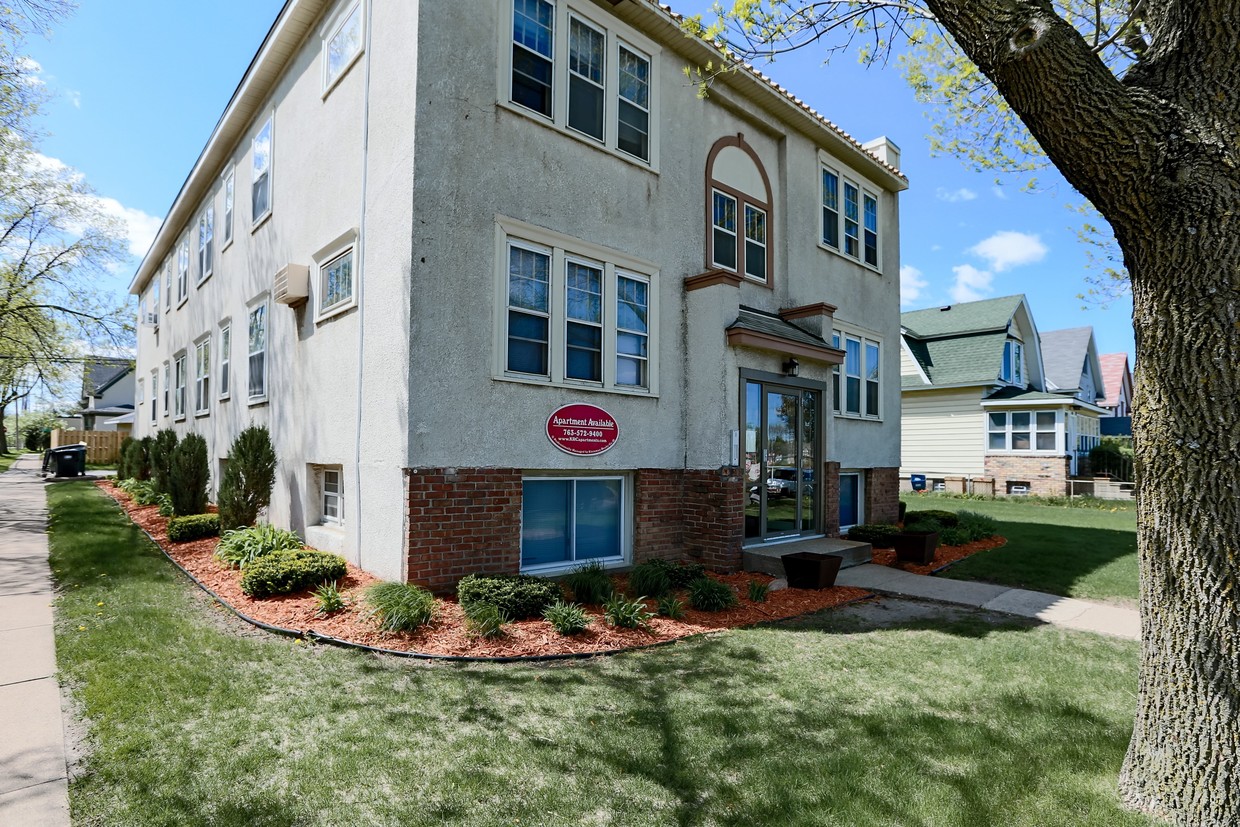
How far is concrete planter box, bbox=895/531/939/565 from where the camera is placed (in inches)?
419

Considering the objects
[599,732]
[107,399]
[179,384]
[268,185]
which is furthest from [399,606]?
[107,399]

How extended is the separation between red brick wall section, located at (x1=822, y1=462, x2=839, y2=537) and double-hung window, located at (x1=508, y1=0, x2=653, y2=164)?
6.22 metres

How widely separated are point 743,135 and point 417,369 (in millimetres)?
7528

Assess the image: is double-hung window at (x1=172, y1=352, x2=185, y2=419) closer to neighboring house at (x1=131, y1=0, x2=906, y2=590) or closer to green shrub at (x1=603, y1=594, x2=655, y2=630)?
neighboring house at (x1=131, y1=0, x2=906, y2=590)

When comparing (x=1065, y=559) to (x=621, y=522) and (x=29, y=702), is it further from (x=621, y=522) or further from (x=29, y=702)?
(x=29, y=702)

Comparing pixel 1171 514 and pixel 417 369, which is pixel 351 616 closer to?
pixel 417 369

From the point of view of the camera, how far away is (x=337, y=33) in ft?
31.6

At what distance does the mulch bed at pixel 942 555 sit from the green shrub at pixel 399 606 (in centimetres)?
756

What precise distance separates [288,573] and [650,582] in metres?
3.98

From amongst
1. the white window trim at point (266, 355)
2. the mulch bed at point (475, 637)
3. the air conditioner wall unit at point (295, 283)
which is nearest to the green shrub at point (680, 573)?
the mulch bed at point (475, 637)

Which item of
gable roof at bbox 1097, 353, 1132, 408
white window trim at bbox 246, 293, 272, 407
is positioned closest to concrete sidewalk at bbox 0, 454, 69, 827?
white window trim at bbox 246, 293, 272, 407

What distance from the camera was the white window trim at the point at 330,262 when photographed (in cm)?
853

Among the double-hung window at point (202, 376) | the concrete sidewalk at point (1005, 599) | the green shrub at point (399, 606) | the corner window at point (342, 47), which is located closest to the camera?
the green shrub at point (399, 606)

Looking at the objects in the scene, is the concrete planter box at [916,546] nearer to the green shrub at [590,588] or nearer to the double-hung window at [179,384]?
the green shrub at [590,588]
